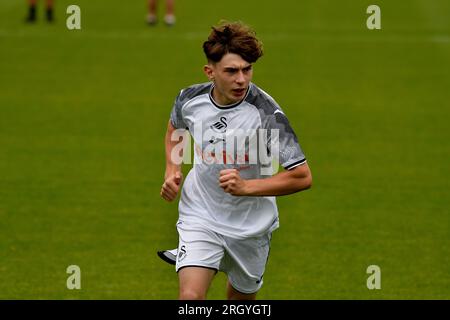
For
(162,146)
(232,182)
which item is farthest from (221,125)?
(162,146)

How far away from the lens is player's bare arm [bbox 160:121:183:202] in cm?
812

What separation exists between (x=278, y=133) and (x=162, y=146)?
10.0m

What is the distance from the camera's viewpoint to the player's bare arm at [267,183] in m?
7.91

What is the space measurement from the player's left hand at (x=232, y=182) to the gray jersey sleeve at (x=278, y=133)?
1.25ft

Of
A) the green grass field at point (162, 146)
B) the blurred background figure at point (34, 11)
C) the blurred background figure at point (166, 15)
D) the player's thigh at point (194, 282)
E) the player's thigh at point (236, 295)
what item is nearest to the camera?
the player's thigh at point (194, 282)

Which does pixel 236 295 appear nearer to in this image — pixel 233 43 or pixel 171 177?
pixel 171 177

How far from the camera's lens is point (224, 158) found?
27.7 feet

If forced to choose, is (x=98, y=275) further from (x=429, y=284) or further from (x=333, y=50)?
(x=333, y=50)

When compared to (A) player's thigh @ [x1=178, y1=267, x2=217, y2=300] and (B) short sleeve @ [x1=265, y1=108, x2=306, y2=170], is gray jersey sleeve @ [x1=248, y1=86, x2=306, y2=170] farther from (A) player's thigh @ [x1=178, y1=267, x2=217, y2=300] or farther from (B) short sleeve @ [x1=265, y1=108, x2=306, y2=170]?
(A) player's thigh @ [x1=178, y1=267, x2=217, y2=300]

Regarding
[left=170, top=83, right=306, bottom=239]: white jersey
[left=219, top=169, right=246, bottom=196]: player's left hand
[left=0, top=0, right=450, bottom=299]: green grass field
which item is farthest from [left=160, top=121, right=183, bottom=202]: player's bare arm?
[left=0, top=0, right=450, bottom=299]: green grass field

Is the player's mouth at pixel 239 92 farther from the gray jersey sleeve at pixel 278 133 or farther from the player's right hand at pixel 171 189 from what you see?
the player's right hand at pixel 171 189

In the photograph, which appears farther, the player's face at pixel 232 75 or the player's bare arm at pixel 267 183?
the player's face at pixel 232 75

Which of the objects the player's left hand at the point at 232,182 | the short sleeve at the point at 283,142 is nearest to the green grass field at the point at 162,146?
the short sleeve at the point at 283,142
